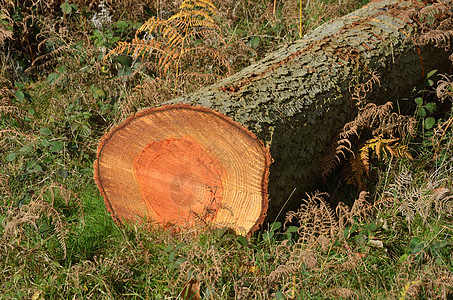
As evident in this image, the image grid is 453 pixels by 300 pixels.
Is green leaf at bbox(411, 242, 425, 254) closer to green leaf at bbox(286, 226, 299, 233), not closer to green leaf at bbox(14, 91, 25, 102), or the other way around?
green leaf at bbox(286, 226, 299, 233)

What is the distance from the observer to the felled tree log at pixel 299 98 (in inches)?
113

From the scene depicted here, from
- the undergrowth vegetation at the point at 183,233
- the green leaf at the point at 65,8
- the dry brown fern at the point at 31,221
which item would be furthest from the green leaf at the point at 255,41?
the dry brown fern at the point at 31,221

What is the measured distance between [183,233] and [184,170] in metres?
0.39

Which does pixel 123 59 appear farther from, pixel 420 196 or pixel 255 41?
pixel 420 196

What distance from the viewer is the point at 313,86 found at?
3.17m

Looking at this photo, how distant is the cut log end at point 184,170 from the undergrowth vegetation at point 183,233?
14cm

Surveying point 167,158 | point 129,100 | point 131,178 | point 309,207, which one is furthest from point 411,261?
point 129,100

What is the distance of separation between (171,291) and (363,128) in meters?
1.80

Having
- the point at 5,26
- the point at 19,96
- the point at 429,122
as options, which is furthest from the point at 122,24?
the point at 429,122

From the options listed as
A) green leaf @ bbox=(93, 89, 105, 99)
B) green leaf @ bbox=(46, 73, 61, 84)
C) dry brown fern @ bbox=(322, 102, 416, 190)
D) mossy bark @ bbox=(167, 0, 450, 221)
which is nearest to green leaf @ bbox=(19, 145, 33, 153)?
green leaf @ bbox=(93, 89, 105, 99)

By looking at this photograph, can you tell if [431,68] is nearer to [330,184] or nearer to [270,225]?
[330,184]

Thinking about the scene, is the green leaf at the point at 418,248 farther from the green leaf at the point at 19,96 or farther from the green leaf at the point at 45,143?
the green leaf at the point at 19,96

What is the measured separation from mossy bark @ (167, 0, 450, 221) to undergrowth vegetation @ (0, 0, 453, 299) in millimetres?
132

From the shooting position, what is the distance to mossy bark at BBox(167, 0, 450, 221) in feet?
9.50
